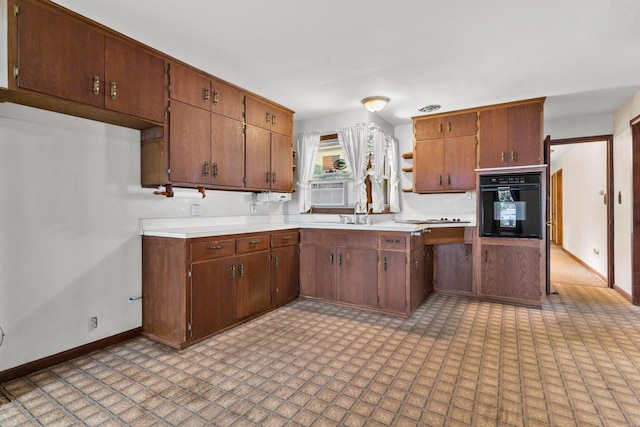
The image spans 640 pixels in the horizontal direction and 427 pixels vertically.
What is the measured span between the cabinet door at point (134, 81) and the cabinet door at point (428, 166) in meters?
3.32

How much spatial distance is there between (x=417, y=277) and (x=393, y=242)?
572 mm

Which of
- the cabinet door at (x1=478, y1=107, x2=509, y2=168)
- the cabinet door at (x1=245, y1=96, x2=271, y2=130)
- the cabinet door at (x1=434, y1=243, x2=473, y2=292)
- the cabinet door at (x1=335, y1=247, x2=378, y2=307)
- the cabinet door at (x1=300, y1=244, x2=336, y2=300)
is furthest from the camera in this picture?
the cabinet door at (x1=434, y1=243, x2=473, y2=292)

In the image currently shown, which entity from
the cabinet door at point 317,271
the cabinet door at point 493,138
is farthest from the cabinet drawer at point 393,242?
the cabinet door at point 493,138

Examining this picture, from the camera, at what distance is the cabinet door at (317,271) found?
156 inches

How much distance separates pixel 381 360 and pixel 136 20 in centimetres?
309

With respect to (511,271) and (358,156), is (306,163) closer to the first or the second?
(358,156)

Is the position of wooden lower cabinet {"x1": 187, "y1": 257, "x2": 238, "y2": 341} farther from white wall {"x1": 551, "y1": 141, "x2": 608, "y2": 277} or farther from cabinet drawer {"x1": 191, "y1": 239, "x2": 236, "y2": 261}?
white wall {"x1": 551, "y1": 141, "x2": 608, "y2": 277}

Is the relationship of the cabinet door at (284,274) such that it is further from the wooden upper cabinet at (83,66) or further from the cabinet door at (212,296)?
the wooden upper cabinet at (83,66)

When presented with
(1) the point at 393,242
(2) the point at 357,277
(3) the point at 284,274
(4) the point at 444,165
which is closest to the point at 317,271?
(3) the point at 284,274

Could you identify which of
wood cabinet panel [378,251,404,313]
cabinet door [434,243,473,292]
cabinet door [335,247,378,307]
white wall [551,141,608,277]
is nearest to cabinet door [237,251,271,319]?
cabinet door [335,247,378,307]

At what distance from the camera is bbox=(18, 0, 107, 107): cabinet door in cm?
207

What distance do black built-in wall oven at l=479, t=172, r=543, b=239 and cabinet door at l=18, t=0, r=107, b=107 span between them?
4138mm

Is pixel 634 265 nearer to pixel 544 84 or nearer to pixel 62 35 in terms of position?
pixel 544 84

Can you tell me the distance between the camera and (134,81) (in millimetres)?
2670
